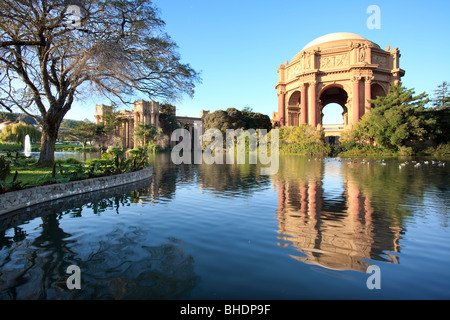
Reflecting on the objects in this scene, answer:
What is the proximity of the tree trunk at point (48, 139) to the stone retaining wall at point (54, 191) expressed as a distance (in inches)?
209

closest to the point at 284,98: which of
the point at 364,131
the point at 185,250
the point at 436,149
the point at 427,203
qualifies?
the point at 364,131

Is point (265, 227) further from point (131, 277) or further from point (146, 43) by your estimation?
point (146, 43)

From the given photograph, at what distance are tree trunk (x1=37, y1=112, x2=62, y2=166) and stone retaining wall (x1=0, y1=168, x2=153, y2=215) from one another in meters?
5.30

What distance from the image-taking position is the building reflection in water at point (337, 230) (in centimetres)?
407

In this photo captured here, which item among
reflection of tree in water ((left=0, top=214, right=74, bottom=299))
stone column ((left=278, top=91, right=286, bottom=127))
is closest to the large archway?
stone column ((left=278, top=91, right=286, bottom=127))

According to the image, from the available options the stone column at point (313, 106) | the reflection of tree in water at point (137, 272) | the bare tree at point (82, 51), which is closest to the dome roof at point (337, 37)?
the stone column at point (313, 106)

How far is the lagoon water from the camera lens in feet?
10.6

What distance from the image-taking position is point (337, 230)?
5.35m

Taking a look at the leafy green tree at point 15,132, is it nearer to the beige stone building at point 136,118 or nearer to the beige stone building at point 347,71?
the beige stone building at point 136,118

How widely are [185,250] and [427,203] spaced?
24.2 feet

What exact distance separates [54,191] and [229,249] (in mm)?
6854

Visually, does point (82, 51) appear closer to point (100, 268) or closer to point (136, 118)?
point (100, 268)

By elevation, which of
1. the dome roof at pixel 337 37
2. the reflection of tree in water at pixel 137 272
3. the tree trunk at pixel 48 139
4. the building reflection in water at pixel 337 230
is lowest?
the reflection of tree in water at pixel 137 272

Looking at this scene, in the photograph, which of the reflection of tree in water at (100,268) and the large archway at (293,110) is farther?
the large archway at (293,110)
